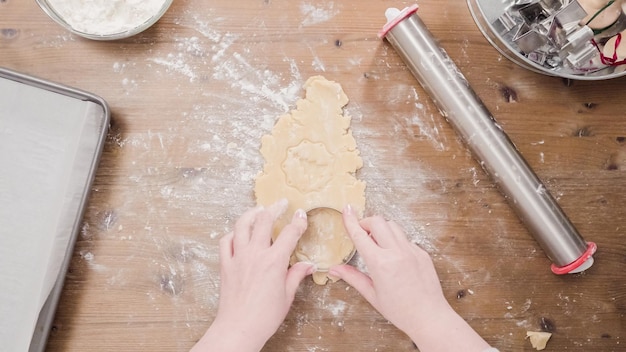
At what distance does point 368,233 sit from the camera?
3.49 ft

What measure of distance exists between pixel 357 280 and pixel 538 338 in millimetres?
391

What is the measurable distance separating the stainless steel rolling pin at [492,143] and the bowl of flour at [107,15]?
0.46 metres

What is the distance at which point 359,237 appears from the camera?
1.03m

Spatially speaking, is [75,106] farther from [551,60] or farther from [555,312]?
[555,312]

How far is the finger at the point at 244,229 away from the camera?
1.04m

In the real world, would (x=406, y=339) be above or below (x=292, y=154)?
below

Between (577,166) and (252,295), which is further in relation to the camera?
(577,166)

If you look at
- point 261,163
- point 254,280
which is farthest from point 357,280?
point 261,163

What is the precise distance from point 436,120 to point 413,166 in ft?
0.35

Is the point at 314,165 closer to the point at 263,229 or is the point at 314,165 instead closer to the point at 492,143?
the point at 263,229

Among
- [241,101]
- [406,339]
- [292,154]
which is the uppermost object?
[241,101]

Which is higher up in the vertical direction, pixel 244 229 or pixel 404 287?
pixel 244 229

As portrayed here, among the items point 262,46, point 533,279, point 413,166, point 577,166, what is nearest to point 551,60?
point 577,166

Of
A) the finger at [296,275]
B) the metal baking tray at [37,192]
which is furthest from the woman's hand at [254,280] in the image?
the metal baking tray at [37,192]
